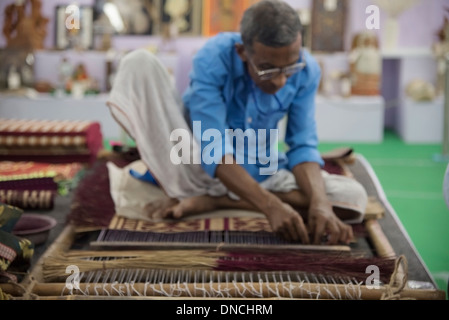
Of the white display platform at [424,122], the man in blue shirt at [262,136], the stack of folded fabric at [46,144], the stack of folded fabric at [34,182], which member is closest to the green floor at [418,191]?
the white display platform at [424,122]

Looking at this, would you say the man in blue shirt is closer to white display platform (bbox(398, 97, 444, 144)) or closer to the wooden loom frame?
the wooden loom frame

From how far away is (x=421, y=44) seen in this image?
17.3ft

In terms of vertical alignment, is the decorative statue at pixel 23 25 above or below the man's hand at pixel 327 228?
above

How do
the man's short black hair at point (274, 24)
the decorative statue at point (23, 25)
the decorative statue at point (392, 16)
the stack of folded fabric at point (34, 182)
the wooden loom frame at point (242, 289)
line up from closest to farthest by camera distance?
1. the wooden loom frame at point (242, 289)
2. the man's short black hair at point (274, 24)
3. the stack of folded fabric at point (34, 182)
4. the decorative statue at point (392, 16)
5. the decorative statue at point (23, 25)

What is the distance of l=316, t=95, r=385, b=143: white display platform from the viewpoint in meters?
4.76

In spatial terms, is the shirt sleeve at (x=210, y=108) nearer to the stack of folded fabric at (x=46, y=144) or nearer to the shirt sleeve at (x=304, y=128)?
the shirt sleeve at (x=304, y=128)

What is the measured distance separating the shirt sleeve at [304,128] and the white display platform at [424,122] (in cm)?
297

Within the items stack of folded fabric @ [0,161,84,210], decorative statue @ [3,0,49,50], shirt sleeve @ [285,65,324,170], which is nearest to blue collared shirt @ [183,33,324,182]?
shirt sleeve @ [285,65,324,170]

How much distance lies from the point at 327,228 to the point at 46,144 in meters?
1.74

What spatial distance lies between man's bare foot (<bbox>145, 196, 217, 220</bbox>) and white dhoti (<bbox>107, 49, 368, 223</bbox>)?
0.12 ft

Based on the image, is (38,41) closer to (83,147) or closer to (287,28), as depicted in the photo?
(83,147)

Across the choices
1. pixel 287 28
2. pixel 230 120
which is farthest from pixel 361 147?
pixel 287 28

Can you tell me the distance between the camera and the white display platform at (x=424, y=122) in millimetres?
4734

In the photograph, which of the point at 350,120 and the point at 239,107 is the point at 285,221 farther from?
the point at 350,120
